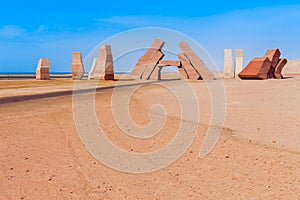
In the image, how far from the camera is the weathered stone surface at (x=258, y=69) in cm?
1920

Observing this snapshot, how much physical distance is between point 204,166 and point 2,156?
2.87 meters

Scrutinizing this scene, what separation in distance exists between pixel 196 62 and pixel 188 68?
1045mm

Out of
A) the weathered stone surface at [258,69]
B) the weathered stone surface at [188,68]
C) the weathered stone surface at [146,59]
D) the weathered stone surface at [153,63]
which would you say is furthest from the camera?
the weathered stone surface at [146,59]

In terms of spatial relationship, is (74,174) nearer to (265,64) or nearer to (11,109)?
(11,109)

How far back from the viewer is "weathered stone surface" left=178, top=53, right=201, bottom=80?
87.0 ft

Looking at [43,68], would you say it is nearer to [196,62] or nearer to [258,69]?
[196,62]

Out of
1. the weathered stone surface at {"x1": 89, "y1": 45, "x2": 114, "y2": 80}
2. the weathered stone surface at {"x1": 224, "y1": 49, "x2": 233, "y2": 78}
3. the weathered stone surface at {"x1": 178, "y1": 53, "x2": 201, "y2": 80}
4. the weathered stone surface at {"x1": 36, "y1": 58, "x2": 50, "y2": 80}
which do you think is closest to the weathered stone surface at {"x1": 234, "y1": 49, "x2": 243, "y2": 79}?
the weathered stone surface at {"x1": 224, "y1": 49, "x2": 233, "y2": 78}

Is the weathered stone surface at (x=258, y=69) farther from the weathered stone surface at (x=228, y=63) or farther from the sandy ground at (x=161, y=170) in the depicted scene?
the sandy ground at (x=161, y=170)

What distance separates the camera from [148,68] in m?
29.0

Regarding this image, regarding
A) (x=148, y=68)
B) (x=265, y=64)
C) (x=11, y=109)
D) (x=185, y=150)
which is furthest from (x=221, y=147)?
(x=148, y=68)

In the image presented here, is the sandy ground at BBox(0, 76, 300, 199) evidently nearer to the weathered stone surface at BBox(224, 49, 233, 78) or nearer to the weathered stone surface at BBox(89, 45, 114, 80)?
the weathered stone surface at BBox(89, 45, 114, 80)

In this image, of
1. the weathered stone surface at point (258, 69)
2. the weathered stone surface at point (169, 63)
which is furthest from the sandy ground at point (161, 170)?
the weathered stone surface at point (169, 63)

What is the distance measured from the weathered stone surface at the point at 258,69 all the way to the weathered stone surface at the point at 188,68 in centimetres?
664

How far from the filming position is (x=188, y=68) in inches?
1054
